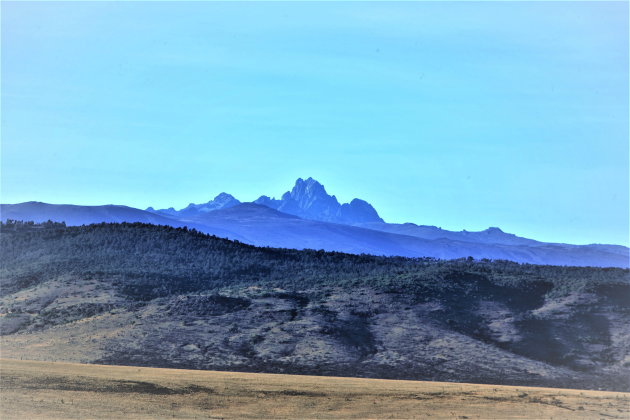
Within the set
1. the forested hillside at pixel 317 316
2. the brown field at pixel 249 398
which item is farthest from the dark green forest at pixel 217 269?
the brown field at pixel 249 398

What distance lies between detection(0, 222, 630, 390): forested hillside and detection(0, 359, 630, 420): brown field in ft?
29.9

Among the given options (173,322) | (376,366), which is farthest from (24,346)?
(376,366)

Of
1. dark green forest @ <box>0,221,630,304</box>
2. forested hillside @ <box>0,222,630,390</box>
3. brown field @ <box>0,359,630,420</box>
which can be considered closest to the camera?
brown field @ <box>0,359,630,420</box>

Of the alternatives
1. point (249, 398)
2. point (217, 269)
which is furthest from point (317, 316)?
point (249, 398)

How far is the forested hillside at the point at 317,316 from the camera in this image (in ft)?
201

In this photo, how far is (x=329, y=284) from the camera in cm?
8388

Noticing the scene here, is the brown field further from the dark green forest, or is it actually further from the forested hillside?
Result: the dark green forest

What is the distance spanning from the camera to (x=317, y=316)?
70.9 metres

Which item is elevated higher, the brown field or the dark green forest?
the dark green forest

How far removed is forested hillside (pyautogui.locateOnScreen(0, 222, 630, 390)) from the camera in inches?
2410

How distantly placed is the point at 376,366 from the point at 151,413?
26.0 metres

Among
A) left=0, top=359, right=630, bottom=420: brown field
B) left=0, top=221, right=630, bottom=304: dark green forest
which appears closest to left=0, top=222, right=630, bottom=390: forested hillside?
left=0, top=221, right=630, bottom=304: dark green forest

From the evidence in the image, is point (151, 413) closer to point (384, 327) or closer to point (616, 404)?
point (616, 404)

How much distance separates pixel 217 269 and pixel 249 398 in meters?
50.7
